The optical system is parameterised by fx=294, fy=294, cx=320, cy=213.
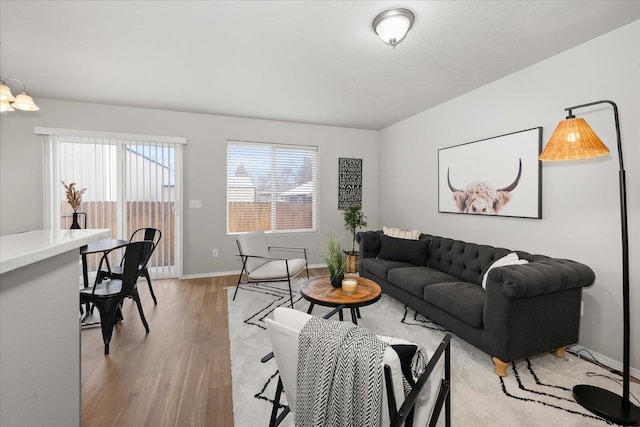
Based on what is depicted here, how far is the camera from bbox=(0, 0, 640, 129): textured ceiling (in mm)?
2053

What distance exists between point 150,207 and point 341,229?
3142 millimetres

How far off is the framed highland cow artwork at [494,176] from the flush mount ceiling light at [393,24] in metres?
1.66

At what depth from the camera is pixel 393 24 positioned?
6.90 ft

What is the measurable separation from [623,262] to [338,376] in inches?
76.9

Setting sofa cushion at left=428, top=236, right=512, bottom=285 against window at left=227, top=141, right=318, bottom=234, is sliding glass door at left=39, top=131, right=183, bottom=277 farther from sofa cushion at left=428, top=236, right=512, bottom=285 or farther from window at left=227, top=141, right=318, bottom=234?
sofa cushion at left=428, top=236, right=512, bottom=285

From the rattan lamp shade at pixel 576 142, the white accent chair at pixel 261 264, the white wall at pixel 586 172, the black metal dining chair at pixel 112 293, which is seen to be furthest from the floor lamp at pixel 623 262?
the black metal dining chair at pixel 112 293

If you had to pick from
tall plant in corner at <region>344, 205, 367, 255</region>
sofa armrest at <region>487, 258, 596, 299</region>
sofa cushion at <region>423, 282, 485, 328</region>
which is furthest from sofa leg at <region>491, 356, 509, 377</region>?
tall plant in corner at <region>344, 205, 367, 255</region>

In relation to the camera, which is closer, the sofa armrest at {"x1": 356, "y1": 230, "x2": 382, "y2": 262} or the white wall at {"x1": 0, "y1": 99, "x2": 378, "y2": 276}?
the white wall at {"x1": 0, "y1": 99, "x2": 378, "y2": 276}

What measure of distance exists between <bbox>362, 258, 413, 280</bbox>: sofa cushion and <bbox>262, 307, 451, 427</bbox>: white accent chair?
2.14m

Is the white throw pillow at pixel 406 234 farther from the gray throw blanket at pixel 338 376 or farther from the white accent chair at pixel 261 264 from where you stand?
the gray throw blanket at pixel 338 376

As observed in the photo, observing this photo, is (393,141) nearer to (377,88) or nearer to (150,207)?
(377,88)

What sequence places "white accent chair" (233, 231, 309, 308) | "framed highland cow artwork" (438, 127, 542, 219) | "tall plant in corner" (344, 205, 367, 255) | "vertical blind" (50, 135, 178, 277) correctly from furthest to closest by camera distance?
1. "tall plant in corner" (344, 205, 367, 255)
2. "vertical blind" (50, 135, 178, 277)
3. "white accent chair" (233, 231, 309, 308)
4. "framed highland cow artwork" (438, 127, 542, 219)

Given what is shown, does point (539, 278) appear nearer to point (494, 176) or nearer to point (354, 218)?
point (494, 176)

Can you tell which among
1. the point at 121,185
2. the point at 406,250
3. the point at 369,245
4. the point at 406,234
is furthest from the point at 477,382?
the point at 121,185
